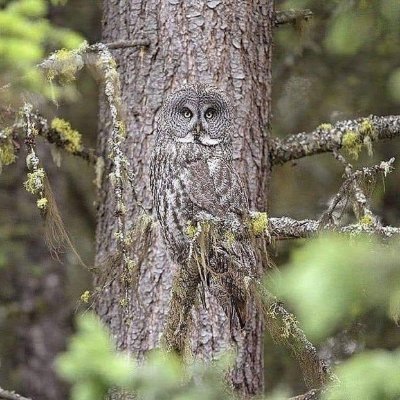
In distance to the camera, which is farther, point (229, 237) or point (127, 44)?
point (127, 44)

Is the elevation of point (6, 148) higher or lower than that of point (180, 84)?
lower

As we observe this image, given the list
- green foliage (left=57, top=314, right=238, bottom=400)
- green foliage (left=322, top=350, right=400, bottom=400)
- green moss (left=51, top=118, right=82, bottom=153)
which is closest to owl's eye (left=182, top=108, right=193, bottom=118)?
green moss (left=51, top=118, right=82, bottom=153)

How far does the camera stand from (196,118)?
4680 millimetres

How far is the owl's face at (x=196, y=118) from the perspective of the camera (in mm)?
4617

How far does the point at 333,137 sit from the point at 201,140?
2.15ft

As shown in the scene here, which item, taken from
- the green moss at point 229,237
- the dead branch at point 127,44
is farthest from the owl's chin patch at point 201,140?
the green moss at point 229,237

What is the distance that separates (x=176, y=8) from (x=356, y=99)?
9.38 feet

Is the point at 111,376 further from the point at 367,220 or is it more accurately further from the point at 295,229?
the point at 295,229

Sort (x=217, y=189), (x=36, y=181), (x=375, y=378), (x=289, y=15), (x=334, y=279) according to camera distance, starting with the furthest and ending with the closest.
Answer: (x=289, y=15) → (x=217, y=189) → (x=36, y=181) → (x=375, y=378) → (x=334, y=279)

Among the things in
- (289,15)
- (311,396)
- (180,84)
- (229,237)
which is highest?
(289,15)

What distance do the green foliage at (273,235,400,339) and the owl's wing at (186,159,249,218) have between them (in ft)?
7.50

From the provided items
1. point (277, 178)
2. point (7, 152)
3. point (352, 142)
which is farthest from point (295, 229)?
point (277, 178)

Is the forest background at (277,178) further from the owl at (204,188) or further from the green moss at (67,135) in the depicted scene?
the owl at (204,188)

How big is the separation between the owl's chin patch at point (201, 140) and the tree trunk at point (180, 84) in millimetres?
125
